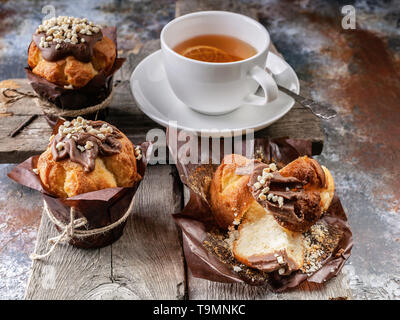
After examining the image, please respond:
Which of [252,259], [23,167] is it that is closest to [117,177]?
[23,167]

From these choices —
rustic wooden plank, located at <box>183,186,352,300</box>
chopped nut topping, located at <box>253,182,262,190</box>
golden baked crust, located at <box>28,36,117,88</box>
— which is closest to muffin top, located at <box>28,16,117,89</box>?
golden baked crust, located at <box>28,36,117,88</box>

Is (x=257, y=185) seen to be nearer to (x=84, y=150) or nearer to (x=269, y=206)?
(x=269, y=206)

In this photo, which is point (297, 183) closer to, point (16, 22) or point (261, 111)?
point (261, 111)

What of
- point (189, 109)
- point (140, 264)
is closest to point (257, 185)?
point (140, 264)

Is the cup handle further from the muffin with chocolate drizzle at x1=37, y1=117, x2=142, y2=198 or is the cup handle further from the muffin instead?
the muffin with chocolate drizzle at x1=37, y1=117, x2=142, y2=198

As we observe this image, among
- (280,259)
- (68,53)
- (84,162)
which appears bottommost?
(280,259)
